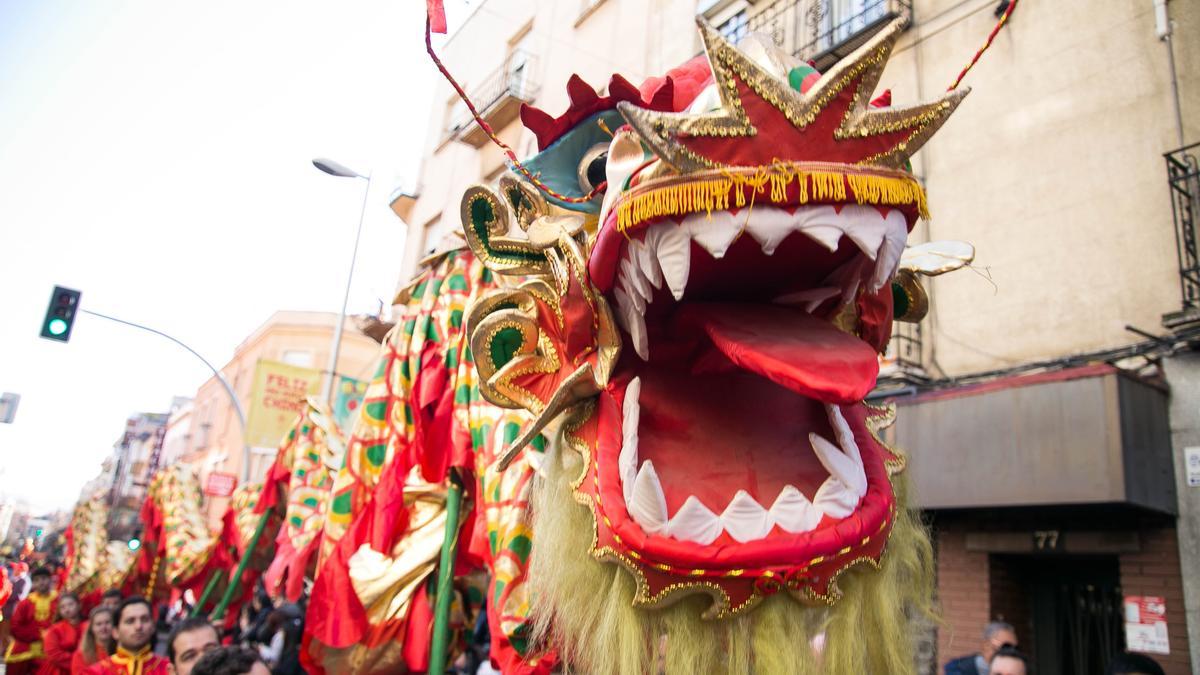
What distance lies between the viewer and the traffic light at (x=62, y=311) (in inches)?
456

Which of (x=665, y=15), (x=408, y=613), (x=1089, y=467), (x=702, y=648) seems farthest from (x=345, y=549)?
(x=665, y=15)

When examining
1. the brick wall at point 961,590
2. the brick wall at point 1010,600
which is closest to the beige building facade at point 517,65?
the brick wall at point 961,590

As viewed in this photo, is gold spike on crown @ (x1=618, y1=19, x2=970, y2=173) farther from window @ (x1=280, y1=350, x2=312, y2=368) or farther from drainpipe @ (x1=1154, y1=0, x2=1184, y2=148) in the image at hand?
window @ (x1=280, y1=350, x2=312, y2=368)

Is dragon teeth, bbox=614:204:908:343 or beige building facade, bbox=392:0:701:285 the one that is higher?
beige building facade, bbox=392:0:701:285

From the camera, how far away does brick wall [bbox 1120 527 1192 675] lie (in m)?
5.71

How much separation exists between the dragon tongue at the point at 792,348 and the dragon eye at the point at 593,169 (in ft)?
1.81

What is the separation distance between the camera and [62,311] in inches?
461

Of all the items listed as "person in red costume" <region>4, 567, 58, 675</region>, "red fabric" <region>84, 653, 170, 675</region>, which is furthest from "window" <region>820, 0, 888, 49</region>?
"person in red costume" <region>4, 567, 58, 675</region>

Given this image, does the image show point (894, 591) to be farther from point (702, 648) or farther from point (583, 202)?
point (583, 202)

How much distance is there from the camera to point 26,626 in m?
8.42

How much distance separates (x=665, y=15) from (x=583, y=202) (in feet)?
36.1

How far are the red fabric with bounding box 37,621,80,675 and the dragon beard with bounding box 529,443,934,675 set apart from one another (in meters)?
6.61

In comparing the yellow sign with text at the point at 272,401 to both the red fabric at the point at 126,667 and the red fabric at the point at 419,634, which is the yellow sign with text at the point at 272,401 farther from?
the red fabric at the point at 419,634

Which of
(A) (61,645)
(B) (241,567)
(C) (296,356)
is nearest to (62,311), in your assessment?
(A) (61,645)
